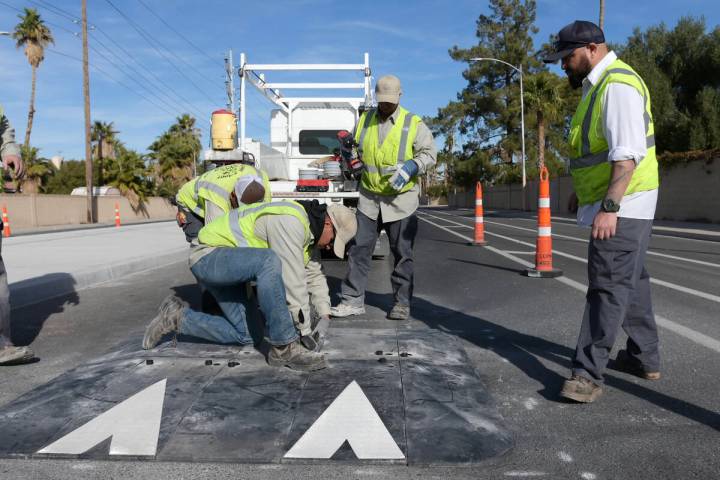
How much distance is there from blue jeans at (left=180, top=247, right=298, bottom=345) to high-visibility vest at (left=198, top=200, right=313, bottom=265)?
81 millimetres

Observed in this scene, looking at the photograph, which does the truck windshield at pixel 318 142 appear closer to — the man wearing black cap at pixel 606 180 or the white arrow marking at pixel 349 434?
the man wearing black cap at pixel 606 180

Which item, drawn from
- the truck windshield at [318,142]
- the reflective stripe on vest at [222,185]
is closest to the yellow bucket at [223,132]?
the reflective stripe on vest at [222,185]

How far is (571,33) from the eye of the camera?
3254mm

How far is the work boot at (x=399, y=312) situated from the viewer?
5277 mm

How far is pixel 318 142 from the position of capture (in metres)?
11.8

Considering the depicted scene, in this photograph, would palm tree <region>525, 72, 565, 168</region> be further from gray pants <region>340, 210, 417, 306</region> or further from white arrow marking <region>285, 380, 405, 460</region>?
white arrow marking <region>285, 380, 405, 460</region>

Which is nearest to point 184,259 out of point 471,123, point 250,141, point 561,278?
point 250,141

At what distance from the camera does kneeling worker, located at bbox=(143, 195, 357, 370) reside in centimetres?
367

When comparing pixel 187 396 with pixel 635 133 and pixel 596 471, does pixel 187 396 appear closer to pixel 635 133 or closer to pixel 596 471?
pixel 596 471

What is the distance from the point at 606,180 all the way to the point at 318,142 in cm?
898

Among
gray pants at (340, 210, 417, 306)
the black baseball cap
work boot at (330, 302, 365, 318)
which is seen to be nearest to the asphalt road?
work boot at (330, 302, 365, 318)

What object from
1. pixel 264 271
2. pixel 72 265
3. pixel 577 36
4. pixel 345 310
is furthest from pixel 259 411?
pixel 72 265

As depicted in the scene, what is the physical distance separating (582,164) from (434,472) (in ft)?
6.01

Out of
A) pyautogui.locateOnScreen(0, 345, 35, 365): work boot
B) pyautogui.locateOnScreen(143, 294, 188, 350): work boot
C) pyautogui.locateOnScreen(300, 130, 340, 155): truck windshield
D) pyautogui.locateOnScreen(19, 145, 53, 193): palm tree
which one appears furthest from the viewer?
pyautogui.locateOnScreen(19, 145, 53, 193): palm tree
